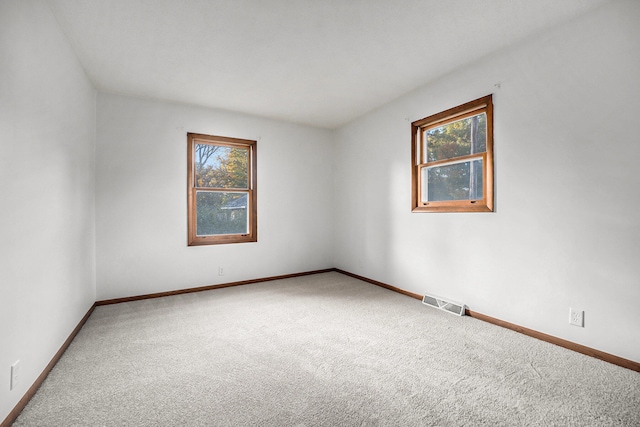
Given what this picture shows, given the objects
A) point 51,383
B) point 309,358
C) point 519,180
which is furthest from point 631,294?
point 51,383

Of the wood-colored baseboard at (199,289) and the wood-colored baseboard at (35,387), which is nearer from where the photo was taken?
the wood-colored baseboard at (35,387)

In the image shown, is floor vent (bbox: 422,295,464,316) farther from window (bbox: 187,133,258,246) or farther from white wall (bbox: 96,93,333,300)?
window (bbox: 187,133,258,246)

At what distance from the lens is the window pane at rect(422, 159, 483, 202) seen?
10.2ft

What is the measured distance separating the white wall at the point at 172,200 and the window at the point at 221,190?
0.32 ft

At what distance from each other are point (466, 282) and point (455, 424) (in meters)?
1.88

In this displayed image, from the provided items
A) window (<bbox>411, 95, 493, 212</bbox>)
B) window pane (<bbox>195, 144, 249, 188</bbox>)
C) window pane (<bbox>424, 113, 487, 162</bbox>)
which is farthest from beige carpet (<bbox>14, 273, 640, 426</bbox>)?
window pane (<bbox>195, 144, 249, 188</bbox>)

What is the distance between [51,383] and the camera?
1.92 m

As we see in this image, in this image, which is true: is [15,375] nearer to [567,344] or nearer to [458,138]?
[567,344]

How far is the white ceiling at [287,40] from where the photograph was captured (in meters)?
2.22

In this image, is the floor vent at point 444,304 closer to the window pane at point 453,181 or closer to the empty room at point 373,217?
the empty room at point 373,217

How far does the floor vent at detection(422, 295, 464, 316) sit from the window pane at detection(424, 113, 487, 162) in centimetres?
166

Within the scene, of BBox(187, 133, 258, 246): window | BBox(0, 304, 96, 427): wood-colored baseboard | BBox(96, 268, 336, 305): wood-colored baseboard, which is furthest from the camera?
BBox(187, 133, 258, 246): window

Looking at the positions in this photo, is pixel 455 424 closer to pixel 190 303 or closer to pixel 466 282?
pixel 466 282

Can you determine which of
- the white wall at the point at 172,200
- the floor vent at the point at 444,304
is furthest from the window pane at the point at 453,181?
the white wall at the point at 172,200
